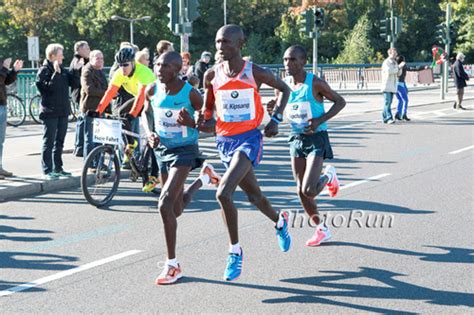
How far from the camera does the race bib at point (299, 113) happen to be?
744cm

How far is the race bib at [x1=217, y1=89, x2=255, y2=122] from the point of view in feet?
21.4

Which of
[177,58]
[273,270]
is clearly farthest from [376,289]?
[177,58]

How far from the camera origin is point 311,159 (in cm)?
747

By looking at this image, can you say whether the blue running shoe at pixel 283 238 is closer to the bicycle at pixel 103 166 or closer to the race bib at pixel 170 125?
the race bib at pixel 170 125

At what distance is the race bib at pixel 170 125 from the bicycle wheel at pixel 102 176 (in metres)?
3.00

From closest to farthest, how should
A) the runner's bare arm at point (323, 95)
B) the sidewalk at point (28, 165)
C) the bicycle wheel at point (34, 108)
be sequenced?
the runner's bare arm at point (323, 95), the sidewalk at point (28, 165), the bicycle wheel at point (34, 108)

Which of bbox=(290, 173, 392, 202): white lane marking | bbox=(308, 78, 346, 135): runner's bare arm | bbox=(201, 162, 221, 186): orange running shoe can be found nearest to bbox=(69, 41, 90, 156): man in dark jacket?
bbox=(290, 173, 392, 202): white lane marking

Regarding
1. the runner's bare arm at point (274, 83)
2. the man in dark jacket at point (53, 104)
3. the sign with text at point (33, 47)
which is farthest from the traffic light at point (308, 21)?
the runner's bare arm at point (274, 83)

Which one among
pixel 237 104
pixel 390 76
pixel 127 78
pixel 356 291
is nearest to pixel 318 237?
pixel 356 291

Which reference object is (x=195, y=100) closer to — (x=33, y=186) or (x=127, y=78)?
(x=127, y=78)

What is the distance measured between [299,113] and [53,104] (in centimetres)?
457

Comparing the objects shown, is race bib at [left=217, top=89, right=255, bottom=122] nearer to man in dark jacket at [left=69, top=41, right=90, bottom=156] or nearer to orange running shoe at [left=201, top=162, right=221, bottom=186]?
orange running shoe at [left=201, top=162, right=221, bottom=186]

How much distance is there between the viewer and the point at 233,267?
6305 millimetres

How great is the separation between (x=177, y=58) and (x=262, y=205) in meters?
1.37
